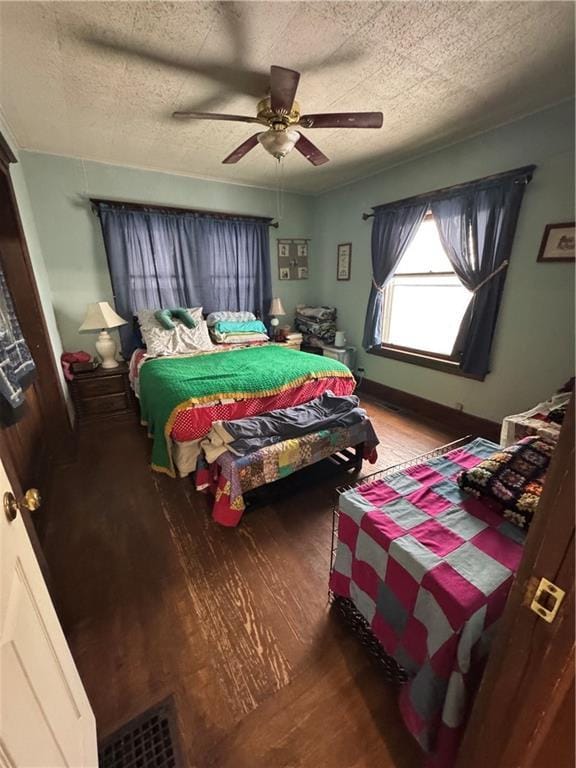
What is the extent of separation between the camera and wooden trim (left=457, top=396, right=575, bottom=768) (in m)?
0.46

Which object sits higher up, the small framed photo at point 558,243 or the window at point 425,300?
the small framed photo at point 558,243

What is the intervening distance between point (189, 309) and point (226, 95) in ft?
6.85

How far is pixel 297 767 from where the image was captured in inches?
36.6

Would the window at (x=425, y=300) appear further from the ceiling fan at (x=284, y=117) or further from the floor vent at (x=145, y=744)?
the floor vent at (x=145, y=744)

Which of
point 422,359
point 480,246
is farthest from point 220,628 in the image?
point 480,246

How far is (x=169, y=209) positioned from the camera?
3.47 meters

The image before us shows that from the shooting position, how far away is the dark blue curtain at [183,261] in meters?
3.32

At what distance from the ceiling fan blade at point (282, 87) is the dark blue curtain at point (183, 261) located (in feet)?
7.17

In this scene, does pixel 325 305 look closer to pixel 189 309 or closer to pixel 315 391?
pixel 189 309

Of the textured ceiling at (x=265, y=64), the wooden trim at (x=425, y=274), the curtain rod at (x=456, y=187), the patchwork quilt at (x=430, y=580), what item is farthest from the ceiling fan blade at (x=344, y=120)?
the patchwork quilt at (x=430, y=580)

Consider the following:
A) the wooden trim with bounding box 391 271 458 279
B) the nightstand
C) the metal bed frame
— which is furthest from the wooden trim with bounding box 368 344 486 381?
the nightstand

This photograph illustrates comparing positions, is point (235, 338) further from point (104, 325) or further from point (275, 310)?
point (104, 325)

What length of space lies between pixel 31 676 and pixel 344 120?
8.32ft

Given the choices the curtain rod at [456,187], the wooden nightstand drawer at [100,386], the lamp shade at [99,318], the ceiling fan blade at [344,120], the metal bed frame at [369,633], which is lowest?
the metal bed frame at [369,633]
